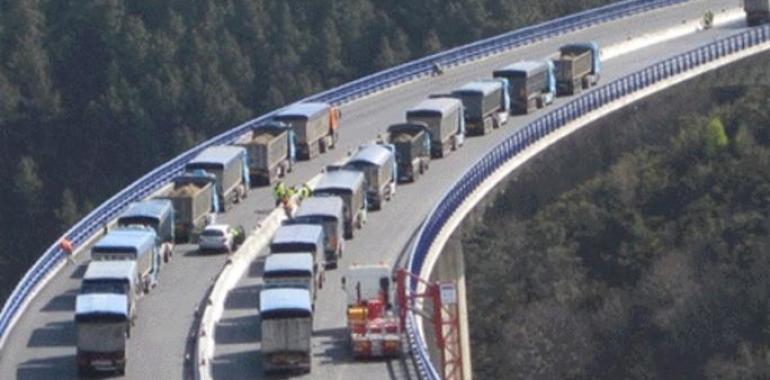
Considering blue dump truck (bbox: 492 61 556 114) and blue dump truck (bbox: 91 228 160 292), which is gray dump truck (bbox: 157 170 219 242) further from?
blue dump truck (bbox: 492 61 556 114)

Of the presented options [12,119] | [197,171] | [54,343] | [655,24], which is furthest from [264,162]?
[12,119]

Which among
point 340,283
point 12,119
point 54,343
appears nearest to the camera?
point 54,343

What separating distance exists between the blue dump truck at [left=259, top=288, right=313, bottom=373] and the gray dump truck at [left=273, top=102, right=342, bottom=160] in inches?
952

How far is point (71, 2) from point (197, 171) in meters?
52.0

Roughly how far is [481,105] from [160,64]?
1520 inches

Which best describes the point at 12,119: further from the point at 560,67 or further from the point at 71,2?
the point at 560,67

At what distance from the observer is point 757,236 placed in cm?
9762

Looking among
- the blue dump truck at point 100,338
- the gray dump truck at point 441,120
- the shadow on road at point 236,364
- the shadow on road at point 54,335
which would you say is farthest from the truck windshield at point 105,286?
the gray dump truck at point 441,120

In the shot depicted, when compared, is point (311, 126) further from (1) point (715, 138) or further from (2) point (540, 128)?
(1) point (715, 138)

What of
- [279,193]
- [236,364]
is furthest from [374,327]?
[279,193]

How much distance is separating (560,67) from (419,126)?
1261cm

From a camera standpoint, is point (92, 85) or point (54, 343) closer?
point (54, 343)

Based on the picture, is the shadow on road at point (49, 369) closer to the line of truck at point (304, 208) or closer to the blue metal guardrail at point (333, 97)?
the line of truck at point (304, 208)

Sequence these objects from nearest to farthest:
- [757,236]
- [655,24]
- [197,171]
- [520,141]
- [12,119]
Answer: [197,171]
[520,141]
[757,236]
[655,24]
[12,119]
